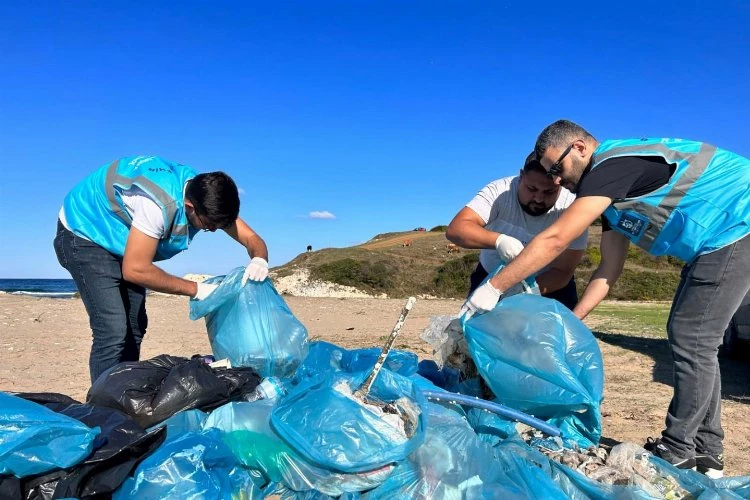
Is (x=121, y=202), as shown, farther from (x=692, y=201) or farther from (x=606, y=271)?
(x=692, y=201)

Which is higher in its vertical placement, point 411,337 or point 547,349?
point 547,349

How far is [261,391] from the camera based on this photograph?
2.78m

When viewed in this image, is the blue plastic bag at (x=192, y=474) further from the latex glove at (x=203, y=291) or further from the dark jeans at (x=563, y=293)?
the dark jeans at (x=563, y=293)

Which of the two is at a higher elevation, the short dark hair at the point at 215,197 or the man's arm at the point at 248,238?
the short dark hair at the point at 215,197

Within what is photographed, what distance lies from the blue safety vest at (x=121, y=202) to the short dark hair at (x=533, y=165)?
1.76 m

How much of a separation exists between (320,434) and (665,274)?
1666 centimetres

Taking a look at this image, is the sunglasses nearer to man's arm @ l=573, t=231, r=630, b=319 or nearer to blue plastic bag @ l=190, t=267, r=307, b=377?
man's arm @ l=573, t=231, r=630, b=319

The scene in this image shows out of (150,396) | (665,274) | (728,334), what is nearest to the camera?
(150,396)

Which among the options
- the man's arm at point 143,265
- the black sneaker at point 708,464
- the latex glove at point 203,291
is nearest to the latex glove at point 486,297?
the black sneaker at point 708,464

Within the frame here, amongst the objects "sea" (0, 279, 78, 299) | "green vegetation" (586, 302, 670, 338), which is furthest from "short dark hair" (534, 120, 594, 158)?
"sea" (0, 279, 78, 299)

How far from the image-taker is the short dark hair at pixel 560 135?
286 centimetres

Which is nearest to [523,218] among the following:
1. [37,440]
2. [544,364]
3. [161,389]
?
[544,364]

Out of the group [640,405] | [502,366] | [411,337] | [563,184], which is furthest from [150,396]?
[411,337]

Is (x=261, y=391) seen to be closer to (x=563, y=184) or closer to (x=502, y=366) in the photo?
(x=502, y=366)
